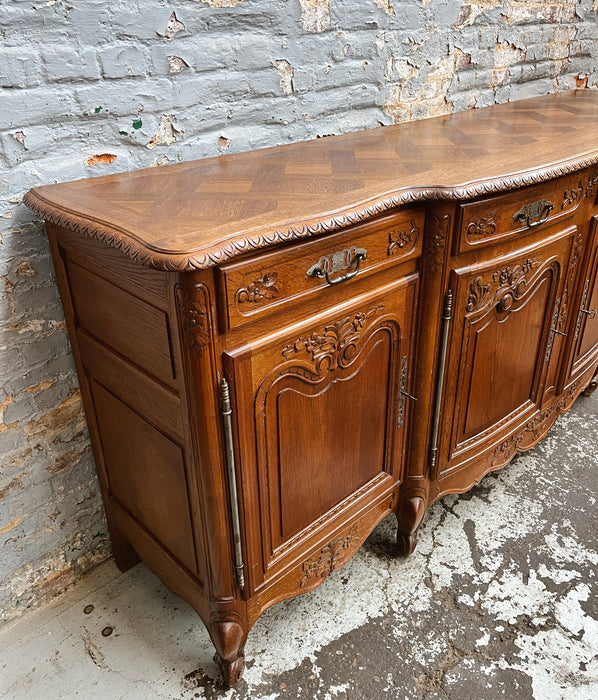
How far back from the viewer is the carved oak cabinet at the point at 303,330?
1.18 m

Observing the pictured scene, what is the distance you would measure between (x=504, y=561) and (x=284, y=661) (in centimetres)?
78

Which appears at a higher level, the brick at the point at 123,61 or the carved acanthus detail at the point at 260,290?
the brick at the point at 123,61

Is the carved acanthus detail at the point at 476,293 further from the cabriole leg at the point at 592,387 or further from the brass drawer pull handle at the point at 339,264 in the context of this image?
the cabriole leg at the point at 592,387

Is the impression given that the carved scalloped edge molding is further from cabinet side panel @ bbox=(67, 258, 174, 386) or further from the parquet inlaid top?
cabinet side panel @ bbox=(67, 258, 174, 386)

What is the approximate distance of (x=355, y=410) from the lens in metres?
1.54

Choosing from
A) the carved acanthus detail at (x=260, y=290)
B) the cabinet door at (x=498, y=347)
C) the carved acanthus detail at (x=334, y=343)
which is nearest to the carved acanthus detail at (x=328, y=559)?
the cabinet door at (x=498, y=347)

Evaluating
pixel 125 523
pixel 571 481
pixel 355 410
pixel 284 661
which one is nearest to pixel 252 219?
pixel 355 410

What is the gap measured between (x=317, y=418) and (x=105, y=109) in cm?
93

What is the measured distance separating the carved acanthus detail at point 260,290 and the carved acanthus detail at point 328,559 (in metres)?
0.78

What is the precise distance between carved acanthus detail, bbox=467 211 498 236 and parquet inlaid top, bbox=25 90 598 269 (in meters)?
0.11

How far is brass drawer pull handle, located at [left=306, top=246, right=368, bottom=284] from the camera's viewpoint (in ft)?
4.13

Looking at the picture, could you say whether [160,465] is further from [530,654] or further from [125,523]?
[530,654]

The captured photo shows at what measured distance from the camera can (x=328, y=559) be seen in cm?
164

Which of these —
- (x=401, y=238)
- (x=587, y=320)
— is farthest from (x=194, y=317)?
(x=587, y=320)
